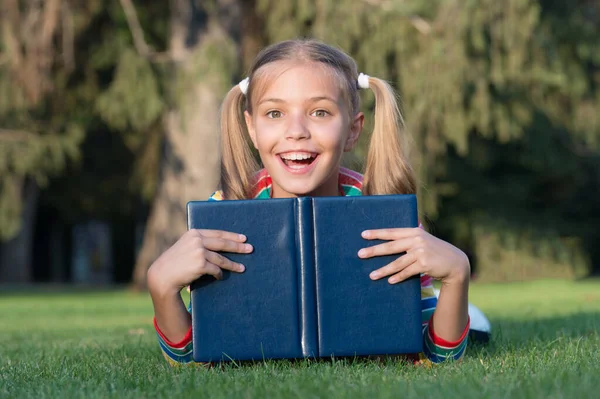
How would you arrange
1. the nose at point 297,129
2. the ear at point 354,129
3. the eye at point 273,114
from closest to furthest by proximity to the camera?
1. the nose at point 297,129
2. the eye at point 273,114
3. the ear at point 354,129

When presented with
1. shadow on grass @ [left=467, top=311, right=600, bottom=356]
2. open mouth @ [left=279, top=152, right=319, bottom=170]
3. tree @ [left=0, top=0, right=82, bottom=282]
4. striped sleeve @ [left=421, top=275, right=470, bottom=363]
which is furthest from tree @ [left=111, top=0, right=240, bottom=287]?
striped sleeve @ [left=421, top=275, right=470, bottom=363]

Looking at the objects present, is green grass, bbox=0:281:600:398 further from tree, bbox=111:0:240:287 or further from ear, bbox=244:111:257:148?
tree, bbox=111:0:240:287

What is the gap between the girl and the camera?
3.29 metres

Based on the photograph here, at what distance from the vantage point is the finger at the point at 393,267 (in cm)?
328

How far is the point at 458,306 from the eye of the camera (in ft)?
11.4

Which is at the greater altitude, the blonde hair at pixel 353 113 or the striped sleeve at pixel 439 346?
the blonde hair at pixel 353 113

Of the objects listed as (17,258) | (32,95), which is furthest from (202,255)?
(17,258)

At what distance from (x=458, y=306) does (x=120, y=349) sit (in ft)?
5.94

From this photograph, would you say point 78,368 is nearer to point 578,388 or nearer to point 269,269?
point 269,269

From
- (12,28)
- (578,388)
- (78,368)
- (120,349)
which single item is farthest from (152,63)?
(578,388)

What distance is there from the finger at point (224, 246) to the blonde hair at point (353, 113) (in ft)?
2.56

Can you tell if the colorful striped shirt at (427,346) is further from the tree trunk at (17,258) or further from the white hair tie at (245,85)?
the tree trunk at (17,258)

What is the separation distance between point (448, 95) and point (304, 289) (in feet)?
30.7

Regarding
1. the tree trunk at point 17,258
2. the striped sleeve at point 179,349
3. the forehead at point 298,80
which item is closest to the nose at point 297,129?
the forehead at point 298,80
